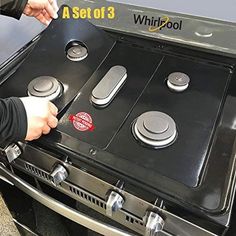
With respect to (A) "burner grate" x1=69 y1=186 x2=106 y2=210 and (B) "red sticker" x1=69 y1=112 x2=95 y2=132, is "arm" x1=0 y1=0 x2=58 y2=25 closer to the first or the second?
(B) "red sticker" x1=69 y1=112 x2=95 y2=132

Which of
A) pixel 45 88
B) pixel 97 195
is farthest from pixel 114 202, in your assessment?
pixel 45 88

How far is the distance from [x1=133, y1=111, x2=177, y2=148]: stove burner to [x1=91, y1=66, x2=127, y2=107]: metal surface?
9cm

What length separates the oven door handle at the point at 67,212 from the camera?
53 centimetres

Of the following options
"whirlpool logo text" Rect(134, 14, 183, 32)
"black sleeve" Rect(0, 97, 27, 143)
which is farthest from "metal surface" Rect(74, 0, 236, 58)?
"black sleeve" Rect(0, 97, 27, 143)

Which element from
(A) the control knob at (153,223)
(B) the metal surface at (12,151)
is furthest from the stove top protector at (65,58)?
(A) the control knob at (153,223)

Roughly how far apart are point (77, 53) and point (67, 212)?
341mm

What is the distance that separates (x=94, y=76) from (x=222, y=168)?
A: 1.04 ft

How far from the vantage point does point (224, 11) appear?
0.63 metres

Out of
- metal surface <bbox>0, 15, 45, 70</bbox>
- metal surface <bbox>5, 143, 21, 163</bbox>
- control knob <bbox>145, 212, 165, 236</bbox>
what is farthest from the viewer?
metal surface <bbox>0, 15, 45, 70</bbox>

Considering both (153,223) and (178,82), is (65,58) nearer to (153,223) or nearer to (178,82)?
(178,82)

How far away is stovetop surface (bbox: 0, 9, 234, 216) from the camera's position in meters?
0.48

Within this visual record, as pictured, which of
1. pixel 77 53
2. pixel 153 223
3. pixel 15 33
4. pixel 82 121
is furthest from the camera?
pixel 15 33

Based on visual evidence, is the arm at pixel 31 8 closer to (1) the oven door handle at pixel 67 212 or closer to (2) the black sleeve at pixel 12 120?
(2) the black sleeve at pixel 12 120

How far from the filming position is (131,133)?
55cm
